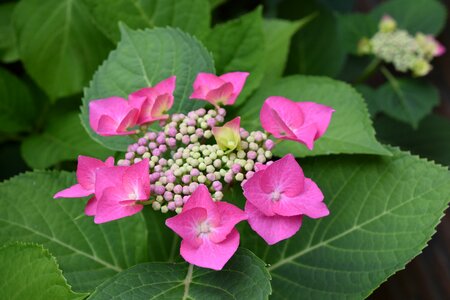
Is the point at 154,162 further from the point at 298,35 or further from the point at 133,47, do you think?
the point at 298,35

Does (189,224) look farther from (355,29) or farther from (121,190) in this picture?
(355,29)

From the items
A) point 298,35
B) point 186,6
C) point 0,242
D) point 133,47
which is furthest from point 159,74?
point 298,35

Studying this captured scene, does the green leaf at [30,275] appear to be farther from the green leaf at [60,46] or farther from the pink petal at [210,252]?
the green leaf at [60,46]

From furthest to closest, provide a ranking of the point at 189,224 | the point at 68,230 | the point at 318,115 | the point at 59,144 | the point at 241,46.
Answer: the point at 59,144
the point at 241,46
the point at 68,230
the point at 318,115
the point at 189,224

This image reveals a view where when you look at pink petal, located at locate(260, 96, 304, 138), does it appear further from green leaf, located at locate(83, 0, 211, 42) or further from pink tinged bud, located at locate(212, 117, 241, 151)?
green leaf, located at locate(83, 0, 211, 42)

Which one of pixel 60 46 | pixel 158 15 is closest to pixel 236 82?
pixel 158 15

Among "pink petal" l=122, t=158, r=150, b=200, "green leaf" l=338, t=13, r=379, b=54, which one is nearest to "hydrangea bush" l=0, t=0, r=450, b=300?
"pink petal" l=122, t=158, r=150, b=200

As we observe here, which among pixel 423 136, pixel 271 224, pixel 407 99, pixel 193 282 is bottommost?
pixel 423 136
